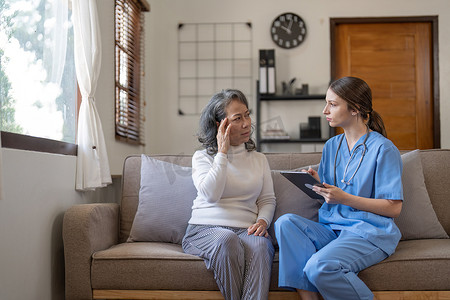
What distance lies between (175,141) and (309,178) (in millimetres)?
3163

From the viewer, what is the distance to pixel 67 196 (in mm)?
2479

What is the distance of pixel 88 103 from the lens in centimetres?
269

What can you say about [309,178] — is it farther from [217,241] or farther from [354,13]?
[354,13]

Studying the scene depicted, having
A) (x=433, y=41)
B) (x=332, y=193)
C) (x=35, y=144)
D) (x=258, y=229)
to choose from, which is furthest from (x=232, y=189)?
(x=433, y=41)

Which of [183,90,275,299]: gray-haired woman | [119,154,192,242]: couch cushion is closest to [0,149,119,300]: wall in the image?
[119,154,192,242]: couch cushion

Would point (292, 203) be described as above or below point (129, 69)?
below

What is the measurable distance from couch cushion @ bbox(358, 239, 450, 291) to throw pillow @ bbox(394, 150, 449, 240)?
1.08 ft

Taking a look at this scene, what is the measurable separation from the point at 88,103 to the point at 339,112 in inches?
53.5

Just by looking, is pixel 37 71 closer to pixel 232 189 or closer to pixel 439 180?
pixel 232 189

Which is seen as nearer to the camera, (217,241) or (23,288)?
→ (217,241)

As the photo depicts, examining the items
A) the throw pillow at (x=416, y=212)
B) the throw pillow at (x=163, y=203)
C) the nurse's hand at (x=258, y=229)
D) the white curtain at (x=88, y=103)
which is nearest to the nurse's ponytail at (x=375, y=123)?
the throw pillow at (x=416, y=212)

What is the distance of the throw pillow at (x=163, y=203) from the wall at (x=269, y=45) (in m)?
2.37

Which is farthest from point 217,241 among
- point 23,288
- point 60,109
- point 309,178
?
point 60,109

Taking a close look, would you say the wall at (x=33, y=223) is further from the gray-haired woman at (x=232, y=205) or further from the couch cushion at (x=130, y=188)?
the gray-haired woman at (x=232, y=205)
